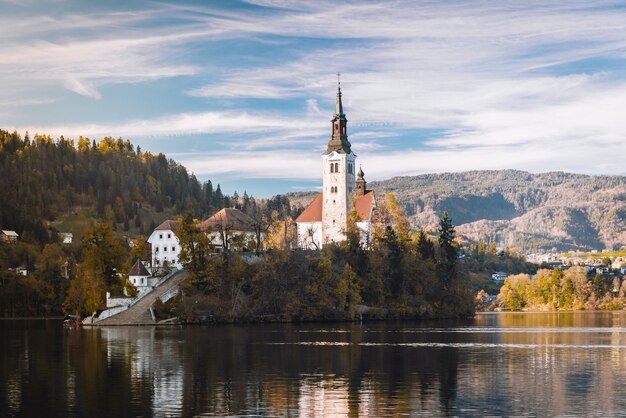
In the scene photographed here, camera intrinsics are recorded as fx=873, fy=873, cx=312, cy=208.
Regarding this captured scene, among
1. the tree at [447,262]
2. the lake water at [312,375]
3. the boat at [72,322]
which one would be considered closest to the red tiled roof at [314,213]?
the tree at [447,262]

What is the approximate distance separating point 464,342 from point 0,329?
65.1 meters

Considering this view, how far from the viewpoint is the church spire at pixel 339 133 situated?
154625mm

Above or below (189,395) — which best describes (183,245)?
above

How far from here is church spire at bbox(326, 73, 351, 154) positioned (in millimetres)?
154625

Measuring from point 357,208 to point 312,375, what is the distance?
96076 millimetres

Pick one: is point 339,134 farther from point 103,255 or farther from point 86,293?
point 86,293

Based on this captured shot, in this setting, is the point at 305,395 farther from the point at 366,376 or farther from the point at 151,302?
the point at 151,302

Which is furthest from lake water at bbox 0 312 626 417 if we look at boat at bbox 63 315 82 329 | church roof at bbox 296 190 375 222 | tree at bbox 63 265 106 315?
church roof at bbox 296 190 375 222

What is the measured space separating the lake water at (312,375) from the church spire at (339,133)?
215 ft

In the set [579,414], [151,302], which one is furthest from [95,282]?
[579,414]

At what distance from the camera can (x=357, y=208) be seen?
15238cm

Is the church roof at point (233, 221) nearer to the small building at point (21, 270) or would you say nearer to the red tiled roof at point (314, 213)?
the red tiled roof at point (314, 213)

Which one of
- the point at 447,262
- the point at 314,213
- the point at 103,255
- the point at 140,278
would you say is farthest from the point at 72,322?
the point at 447,262

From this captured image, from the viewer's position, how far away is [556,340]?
89438 mm
